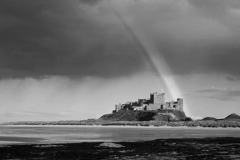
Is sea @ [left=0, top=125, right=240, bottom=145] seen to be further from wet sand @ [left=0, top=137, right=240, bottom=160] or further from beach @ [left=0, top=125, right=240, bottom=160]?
wet sand @ [left=0, top=137, right=240, bottom=160]

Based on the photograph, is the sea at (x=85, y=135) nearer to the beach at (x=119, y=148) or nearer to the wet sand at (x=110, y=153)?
the beach at (x=119, y=148)

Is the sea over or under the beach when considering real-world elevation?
over

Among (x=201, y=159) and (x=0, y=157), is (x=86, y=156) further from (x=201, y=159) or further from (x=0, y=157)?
(x=201, y=159)

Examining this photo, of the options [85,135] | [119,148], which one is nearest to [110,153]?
[119,148]

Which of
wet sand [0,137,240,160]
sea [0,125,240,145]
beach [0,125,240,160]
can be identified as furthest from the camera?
sea [0,125,240,145]

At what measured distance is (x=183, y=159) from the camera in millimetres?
23438

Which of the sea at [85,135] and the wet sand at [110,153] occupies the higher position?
the sea at [85,135]

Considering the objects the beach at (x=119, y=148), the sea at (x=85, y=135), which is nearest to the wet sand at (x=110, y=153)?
the beach at (x=119, y=148)

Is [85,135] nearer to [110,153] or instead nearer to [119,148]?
[119,148]

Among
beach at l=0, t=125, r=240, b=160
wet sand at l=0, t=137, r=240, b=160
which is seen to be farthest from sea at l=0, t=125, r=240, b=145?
wet sand at l=0, t=137, r=240, b=160

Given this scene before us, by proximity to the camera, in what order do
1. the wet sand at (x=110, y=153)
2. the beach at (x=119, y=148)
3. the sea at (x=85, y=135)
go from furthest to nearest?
the sea at (x=85, y=135) → the beach at (x=119, y=148) → the wet sand at (x=110, y=153)

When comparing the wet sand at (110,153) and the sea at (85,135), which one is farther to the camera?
the sea at (85,135)

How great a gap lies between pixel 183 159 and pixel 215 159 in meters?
2.34

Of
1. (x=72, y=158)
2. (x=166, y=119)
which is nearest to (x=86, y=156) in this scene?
(x=72, y=158)
